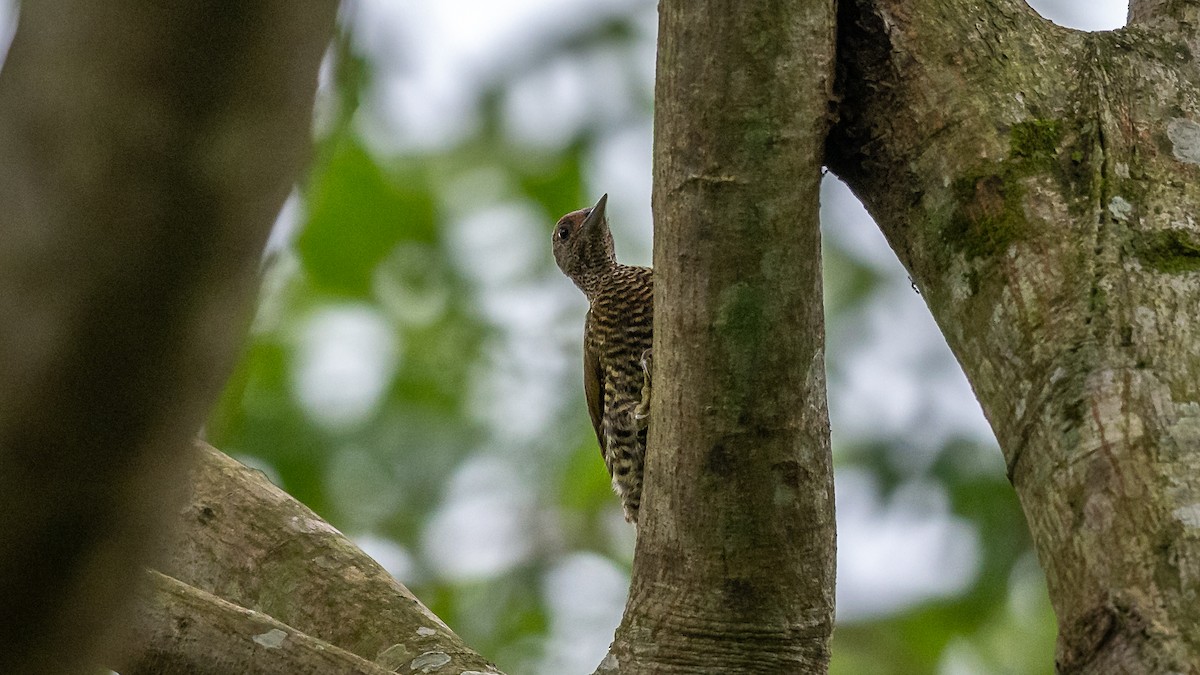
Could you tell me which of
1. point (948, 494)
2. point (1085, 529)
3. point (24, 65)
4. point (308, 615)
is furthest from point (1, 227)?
point (948, 494)

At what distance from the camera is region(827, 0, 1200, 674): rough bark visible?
1.94 metres

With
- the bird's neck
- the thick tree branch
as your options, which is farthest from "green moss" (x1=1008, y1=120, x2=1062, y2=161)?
the bird's neck

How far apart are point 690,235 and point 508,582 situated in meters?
5.04

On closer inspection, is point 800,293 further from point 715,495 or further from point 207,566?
point 207,566

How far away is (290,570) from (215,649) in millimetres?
926

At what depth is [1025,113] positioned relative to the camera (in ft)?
7.97

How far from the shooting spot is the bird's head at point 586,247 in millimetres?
5980

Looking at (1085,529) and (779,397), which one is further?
(779,397)

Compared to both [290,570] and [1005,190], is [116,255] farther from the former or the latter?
[290,570]

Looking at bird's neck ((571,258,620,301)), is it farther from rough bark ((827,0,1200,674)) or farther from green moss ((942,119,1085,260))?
green moss ((942,119,1085,260))

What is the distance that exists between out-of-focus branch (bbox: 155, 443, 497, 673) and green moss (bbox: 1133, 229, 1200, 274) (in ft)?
5.93

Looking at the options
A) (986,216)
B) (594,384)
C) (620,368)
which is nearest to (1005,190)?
(986,216)

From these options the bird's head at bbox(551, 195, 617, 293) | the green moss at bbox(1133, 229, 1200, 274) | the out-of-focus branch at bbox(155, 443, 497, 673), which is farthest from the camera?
the bird's head at bbox(551, 195, 617, 293)

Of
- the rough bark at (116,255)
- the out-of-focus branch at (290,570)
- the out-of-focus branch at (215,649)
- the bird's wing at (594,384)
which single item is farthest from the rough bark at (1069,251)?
the bird's wing at (594,384)
